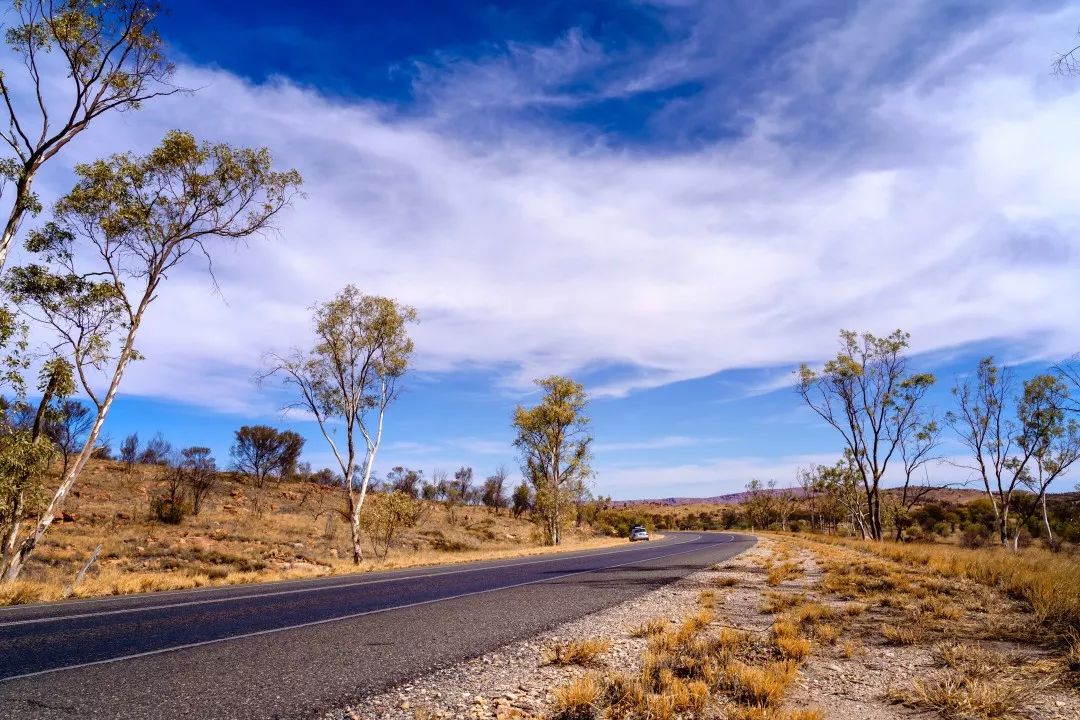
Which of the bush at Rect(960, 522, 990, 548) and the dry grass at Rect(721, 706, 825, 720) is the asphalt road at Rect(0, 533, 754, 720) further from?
the bush at Rect(960, 522, 990, 548)

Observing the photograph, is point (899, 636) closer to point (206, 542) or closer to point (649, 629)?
point (649, 629)

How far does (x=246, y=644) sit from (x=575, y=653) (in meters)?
3.73

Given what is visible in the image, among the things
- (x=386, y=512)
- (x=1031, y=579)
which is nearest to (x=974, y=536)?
(x=1031, y=579)

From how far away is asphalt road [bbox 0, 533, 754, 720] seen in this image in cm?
417

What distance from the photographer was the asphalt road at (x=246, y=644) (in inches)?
164

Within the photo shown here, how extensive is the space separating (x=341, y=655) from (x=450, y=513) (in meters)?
49.5

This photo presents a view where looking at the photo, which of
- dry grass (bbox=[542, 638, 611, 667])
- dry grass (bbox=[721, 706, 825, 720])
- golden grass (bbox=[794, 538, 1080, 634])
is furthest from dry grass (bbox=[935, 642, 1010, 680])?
dry grass (bbox=[542, 638, 611, 667])

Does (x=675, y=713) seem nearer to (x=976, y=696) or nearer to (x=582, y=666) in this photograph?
(x=582, y=666)

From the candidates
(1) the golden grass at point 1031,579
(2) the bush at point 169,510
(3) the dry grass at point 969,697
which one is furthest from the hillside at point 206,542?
(1) the golden grass at point 1031,579

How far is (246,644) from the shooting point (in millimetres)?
6000

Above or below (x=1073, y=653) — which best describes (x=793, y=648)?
below

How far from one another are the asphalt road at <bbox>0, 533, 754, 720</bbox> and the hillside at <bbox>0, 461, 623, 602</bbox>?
491 centimetres

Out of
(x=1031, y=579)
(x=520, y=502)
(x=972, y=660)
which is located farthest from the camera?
(x=520, y=502)

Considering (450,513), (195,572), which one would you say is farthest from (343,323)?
(450,513)
